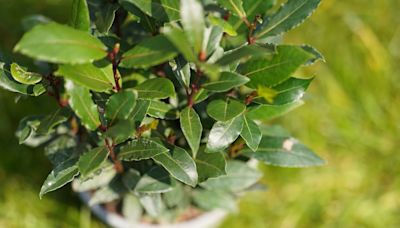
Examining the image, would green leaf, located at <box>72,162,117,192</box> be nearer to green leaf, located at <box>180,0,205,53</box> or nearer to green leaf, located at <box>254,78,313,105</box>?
green leaf, located at <box>254,78,313,105</box>

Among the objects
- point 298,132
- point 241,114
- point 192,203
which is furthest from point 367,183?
point 241,114

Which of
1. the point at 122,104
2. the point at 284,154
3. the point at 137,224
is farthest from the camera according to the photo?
the point at 137,224

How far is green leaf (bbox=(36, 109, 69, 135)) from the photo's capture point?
3.47ft

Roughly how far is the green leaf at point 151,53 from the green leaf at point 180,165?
0.77ft

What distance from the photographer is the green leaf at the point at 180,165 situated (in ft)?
3.45

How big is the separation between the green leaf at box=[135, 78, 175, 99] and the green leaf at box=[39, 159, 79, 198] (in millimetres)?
205

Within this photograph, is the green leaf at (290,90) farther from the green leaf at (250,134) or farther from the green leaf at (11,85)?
the green leaf at (11,85)

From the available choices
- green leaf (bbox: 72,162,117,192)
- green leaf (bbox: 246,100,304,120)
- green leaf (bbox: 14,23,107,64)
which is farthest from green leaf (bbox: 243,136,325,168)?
green leaf (bbox: 14,23,107,64)

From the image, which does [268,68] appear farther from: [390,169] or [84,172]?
[390,169]

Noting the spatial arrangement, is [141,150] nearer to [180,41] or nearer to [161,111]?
[161,111]

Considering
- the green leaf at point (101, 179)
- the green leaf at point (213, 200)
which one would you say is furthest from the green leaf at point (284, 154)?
the green leaf at point (101, 179)

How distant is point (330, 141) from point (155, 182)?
39.6 inches

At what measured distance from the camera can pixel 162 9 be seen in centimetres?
99

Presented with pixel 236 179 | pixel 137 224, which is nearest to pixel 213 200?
pixel 236 179
